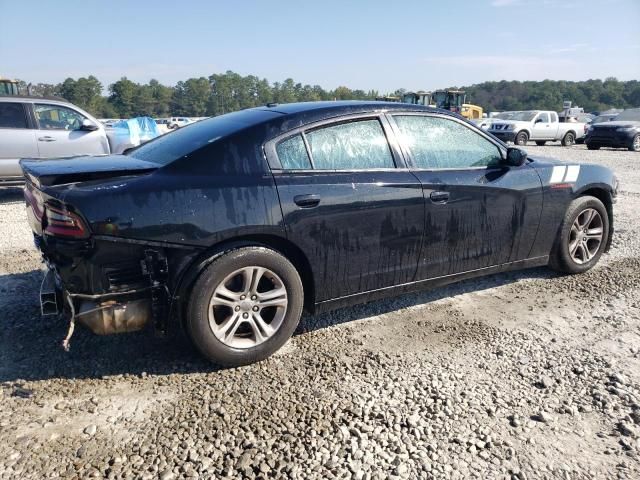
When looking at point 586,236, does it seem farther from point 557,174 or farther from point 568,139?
point 568,139

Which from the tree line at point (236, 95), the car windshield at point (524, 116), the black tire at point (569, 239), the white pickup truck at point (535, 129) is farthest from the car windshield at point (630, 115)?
the tree line at point (236, 95)

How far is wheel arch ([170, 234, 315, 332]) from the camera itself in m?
2.79

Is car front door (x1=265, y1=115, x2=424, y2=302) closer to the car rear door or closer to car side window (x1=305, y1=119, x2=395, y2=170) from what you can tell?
car side window (x1=305, y1=119, x2=395, y2=170)

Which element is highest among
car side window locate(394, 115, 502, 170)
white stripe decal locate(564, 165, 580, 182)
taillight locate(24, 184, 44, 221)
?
car side window locate(394, 115, 502, 170)

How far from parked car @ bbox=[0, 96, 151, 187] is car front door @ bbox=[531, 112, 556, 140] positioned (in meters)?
19.8

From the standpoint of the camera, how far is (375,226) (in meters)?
3.31

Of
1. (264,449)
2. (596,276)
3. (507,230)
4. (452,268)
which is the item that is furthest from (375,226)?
(596,276)

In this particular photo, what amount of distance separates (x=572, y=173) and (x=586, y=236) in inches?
25.8

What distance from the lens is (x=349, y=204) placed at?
3201 mm

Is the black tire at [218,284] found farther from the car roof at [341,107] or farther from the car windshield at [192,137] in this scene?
the car roof at [341,107]

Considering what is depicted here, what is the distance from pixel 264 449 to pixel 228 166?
5.21 feet

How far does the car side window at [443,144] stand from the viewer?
362cm

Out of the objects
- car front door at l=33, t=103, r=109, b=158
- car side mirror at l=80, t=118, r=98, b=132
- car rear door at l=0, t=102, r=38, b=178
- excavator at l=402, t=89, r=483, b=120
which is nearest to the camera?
car rear door at l=0, t=102, r=38, b=178

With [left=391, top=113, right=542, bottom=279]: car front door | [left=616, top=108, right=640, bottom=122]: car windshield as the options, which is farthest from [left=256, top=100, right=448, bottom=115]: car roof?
[left=616, top=108, right=640, bottom=122]: car windshield
